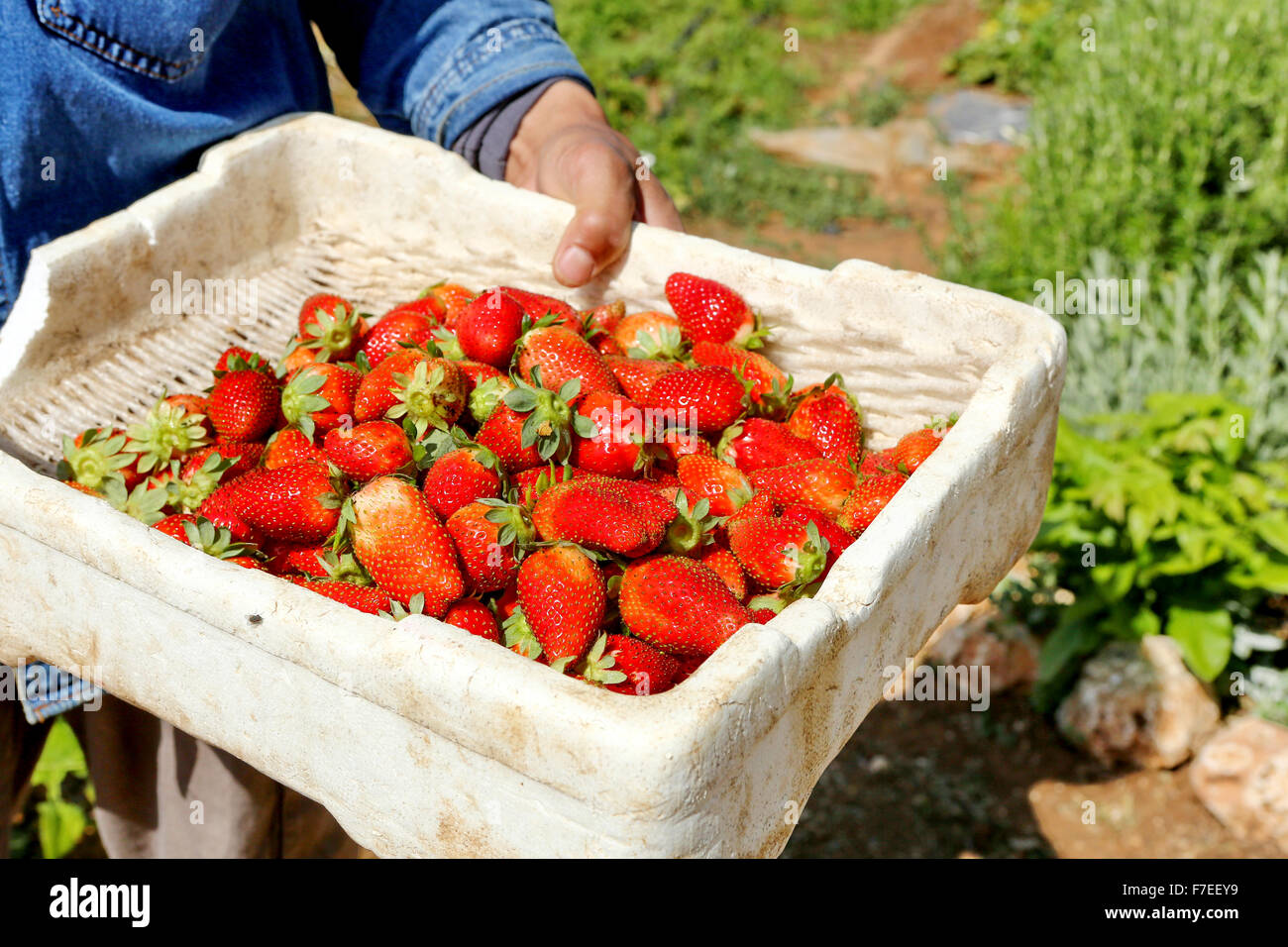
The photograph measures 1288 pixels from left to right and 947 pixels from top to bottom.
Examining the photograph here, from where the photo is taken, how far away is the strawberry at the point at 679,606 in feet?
4.56

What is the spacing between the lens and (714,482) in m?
1.64

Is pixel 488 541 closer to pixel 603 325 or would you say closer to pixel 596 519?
pixel 596 519

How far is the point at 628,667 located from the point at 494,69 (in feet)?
4.29

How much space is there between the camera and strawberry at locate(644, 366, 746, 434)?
1684 mm

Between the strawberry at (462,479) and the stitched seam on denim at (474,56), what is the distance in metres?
0.98


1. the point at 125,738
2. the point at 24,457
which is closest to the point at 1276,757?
the point at 125,738

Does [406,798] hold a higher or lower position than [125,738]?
higher

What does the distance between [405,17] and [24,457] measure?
1081 millimetres

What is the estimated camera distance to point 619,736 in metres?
1.06

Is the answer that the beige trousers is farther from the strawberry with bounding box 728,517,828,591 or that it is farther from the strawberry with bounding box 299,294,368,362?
the strawberry with bounding box 728,517,828,591

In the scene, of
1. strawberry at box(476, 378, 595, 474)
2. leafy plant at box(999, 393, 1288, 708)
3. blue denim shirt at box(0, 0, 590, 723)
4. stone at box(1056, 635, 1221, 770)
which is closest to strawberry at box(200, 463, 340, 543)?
strawberry at box(476, 378, 595, 474)

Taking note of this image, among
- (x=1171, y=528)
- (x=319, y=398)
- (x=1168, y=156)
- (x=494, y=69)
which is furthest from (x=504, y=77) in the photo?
(x=1168, y=156)

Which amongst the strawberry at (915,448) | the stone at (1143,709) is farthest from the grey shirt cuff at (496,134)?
the stone at (1143,709)

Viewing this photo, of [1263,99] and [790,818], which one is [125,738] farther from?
[1263,99]
